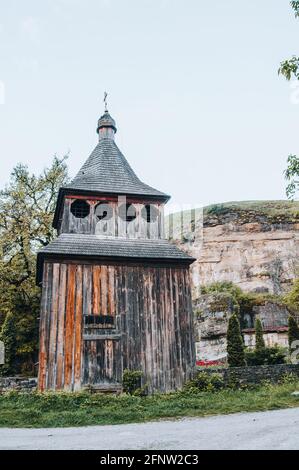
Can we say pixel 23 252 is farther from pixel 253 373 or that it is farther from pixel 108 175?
pixel 253 373

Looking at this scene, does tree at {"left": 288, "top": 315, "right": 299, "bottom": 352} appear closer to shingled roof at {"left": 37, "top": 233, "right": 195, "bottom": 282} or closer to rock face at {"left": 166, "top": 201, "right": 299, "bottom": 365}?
shingled roof at {"left": 37, "top": 233, "right": 195, "bottom": 282}

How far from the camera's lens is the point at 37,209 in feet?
82.2

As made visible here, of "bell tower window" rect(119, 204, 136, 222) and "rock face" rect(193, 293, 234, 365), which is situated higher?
"bell tower window" rect(119, 204, 136, 222)

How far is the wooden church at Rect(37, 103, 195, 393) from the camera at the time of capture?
14.5 m

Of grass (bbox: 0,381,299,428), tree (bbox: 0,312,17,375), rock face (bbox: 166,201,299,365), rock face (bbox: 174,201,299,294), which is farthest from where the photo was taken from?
rock face (bbox: 174,201,299,294)

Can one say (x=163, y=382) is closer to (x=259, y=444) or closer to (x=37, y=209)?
(x=259, y=444)

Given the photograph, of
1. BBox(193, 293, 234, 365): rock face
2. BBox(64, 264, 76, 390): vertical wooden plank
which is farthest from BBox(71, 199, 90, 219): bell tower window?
BBox(193, 293, 234, 365): rock face

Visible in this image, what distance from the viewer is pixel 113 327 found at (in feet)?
49.6

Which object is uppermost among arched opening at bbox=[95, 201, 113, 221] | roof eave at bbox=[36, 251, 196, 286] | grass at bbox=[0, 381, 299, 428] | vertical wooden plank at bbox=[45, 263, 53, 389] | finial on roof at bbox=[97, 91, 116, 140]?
finial on roof at bbox=[97, 91, 116, 140]

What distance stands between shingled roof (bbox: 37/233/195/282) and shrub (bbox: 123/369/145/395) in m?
3.88

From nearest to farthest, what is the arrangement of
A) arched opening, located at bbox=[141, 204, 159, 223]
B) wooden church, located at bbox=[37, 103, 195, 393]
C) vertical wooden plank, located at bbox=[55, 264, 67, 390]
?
vertical wooden plank, located at bbox=[55, 264, 67, 390] < wooden church, located at bbox=[37, 103, 195, 393] < arched opening, located at bbox=[141, 204, 159, 223]

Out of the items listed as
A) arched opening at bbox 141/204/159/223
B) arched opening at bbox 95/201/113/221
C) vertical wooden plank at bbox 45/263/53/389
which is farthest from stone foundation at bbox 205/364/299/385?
arched opening at bbox 95/201/113/221

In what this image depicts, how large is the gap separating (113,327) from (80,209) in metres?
4.91

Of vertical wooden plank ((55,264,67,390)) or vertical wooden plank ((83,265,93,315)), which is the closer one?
vertical wooden plank ((55,264,67,390))
